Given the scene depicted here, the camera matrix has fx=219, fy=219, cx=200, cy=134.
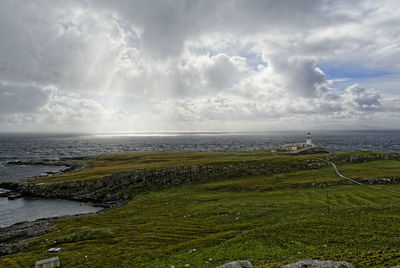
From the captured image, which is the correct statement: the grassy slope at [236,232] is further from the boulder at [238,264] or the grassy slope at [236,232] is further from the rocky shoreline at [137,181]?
the rocky shoreline at [137,181]

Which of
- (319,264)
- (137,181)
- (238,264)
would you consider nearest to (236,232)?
(238,264)

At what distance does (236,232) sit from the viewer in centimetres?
3020

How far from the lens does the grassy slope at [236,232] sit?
22453 mm

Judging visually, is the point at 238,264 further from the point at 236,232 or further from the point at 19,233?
the point at 19,233

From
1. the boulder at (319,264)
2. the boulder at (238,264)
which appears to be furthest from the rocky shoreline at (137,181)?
the boulder at (238,264)

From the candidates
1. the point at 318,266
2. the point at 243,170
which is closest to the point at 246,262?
the point at 318,266

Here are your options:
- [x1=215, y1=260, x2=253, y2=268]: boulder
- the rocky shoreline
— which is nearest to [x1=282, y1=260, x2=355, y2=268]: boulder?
[x1=215, y1=260, x2=253, y2=268]: boulder

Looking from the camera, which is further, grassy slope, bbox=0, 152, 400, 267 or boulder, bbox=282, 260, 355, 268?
grassy slope, bbox=0, 152, 400, 267

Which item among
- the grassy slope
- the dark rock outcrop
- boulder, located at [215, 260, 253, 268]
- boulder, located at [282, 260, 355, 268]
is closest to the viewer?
boulder, located at [282, 260, 355, 268]

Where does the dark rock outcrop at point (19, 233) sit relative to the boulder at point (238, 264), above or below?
below

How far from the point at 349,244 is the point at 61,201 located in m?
70.7

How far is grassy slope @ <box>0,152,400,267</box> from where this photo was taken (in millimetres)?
22453

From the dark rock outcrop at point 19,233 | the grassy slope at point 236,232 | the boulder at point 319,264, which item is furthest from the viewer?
the dark rock outcrop at point 19,233

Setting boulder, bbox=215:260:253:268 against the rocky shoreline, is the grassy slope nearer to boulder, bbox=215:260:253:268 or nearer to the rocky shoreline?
boulder, bbox=215:260:253:268
